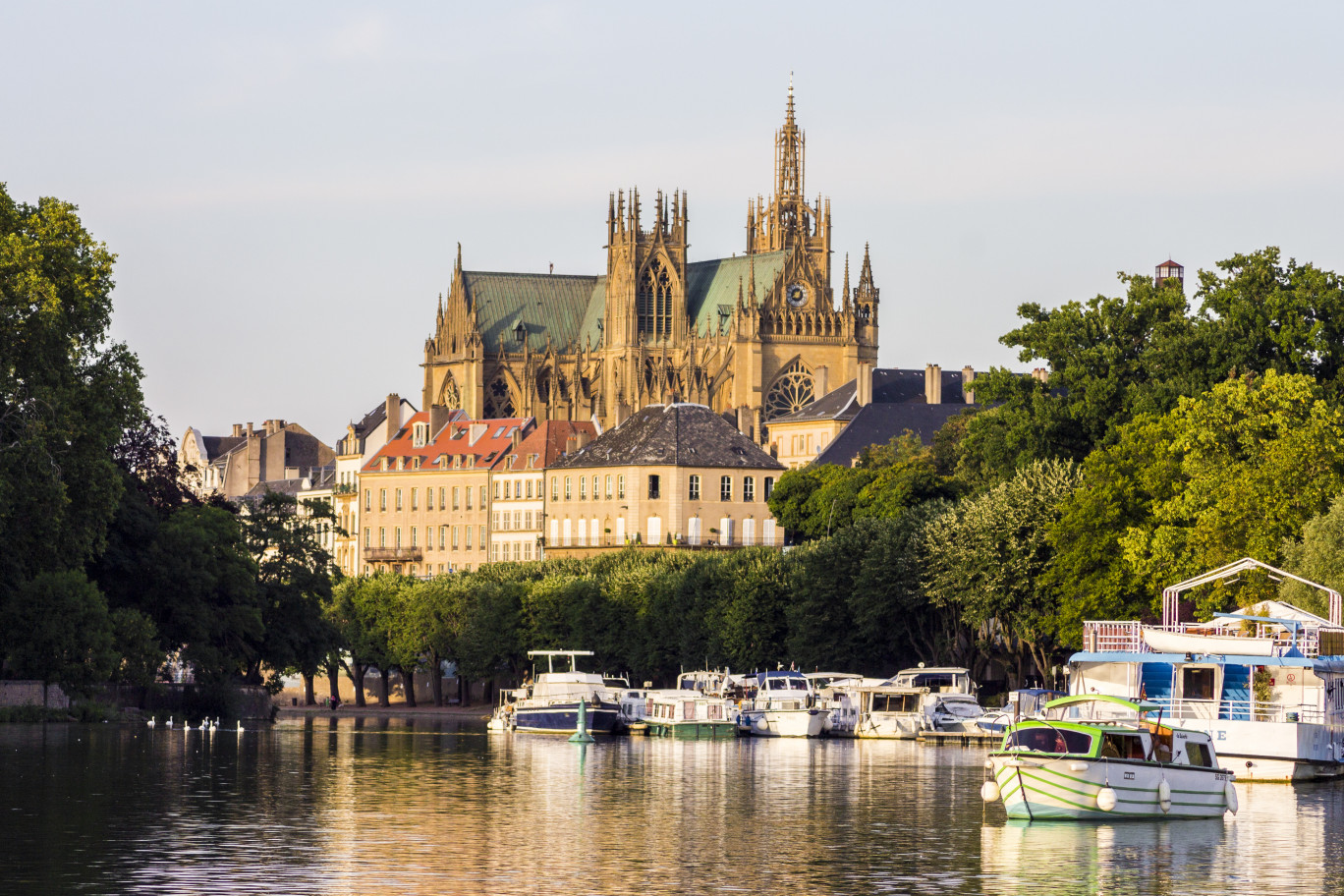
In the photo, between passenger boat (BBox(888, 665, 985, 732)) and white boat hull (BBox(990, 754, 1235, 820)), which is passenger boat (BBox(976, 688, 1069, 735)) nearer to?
passenger boat (BBox(888, 665, 985, 732))

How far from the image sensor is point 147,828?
151 feet

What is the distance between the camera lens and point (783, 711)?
107312mm

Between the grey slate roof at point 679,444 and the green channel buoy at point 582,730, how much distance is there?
7993 cm

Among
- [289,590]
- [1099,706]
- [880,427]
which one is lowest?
[1099,706]

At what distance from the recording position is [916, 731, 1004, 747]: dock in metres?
99.7

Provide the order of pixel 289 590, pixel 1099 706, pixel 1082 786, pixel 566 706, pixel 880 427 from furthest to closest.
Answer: pixel 880 427 < pixel 289 590 < pixel 566 706 < pixel 1099 706 < pixel 1082 786

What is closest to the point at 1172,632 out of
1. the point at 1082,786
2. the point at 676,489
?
the point at 1082,786

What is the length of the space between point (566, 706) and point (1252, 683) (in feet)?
142

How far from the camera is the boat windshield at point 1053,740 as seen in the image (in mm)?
50750

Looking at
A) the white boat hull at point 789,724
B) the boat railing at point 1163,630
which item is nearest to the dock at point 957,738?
the white boat hull at point 789,724

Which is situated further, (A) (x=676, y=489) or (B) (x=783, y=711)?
(A) (x=676, y=489)

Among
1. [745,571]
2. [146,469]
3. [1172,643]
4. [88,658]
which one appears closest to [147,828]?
[1172,643]

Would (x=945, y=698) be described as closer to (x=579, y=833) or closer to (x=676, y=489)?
(x=579, y=833)

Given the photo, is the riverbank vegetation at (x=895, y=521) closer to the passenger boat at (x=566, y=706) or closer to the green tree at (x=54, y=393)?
the green tree at (x=54, y=393)
